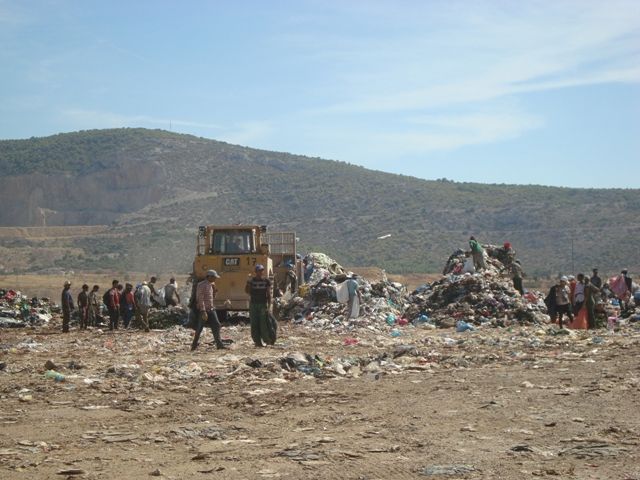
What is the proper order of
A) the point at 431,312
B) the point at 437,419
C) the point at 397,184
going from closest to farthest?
the point at 437,419
the point at 431,312
the point at 397,184

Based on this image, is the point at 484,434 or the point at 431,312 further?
the point at 431,312

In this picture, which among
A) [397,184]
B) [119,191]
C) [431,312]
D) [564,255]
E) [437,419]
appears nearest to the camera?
[437,419]

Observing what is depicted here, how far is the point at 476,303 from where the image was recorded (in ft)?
72.5

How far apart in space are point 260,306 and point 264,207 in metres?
62.1

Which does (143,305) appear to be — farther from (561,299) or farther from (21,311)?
(561,299)

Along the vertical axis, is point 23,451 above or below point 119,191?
below

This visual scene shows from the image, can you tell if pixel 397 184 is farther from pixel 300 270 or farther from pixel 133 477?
pixel 133 477

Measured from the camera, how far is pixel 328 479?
250 inches

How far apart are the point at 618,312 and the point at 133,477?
59.9ft

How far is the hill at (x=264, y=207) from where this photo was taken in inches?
2574

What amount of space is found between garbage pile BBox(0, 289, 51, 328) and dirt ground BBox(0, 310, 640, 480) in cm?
1156

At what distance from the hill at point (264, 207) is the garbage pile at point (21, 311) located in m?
31.7

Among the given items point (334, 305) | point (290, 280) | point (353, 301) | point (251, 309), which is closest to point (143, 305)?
point (334, 305)

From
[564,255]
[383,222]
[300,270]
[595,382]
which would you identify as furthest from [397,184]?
[595,382]
